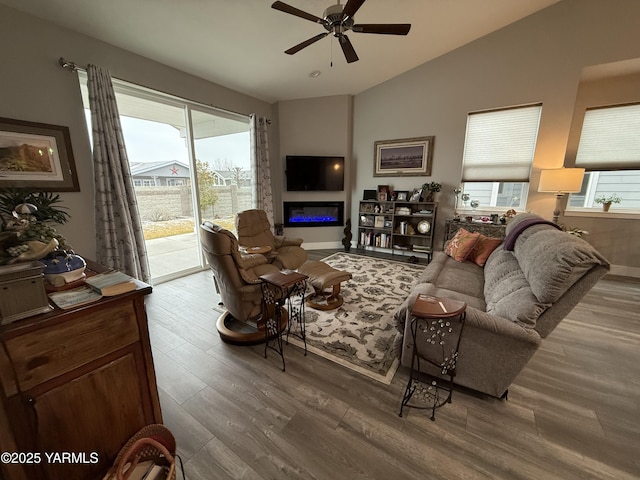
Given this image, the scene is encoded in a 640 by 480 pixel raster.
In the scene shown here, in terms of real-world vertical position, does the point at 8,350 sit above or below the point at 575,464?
above

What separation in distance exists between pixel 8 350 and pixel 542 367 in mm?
3047

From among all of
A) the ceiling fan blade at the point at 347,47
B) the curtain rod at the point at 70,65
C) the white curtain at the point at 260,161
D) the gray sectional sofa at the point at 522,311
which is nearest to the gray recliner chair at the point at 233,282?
the gray sectional sofa at the point at 522,311

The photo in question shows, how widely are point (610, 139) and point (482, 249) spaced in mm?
2744

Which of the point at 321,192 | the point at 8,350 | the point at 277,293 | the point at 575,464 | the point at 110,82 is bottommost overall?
the point at 575,464

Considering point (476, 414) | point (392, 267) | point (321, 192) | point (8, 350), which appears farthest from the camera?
point (321, 192)

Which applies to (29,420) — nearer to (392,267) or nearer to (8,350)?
(8,350)

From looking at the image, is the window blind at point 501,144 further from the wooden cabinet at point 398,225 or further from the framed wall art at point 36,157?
the framed wall art at point 36,157

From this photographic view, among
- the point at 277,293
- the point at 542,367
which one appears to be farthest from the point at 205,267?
the point at 542,367

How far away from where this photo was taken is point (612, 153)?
3.57 meters

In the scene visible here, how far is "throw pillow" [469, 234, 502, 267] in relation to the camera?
2916 mm

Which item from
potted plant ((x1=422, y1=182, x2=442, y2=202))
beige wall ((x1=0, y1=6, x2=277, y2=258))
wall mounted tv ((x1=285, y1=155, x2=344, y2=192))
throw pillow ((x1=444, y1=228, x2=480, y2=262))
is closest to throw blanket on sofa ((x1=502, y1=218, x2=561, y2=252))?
throw pillow ((x1=444, y1=228, x2=480, y2=262))

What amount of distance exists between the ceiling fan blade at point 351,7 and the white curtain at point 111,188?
2.60 metres

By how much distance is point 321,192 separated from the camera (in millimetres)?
5289

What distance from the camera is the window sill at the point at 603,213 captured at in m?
3.55
